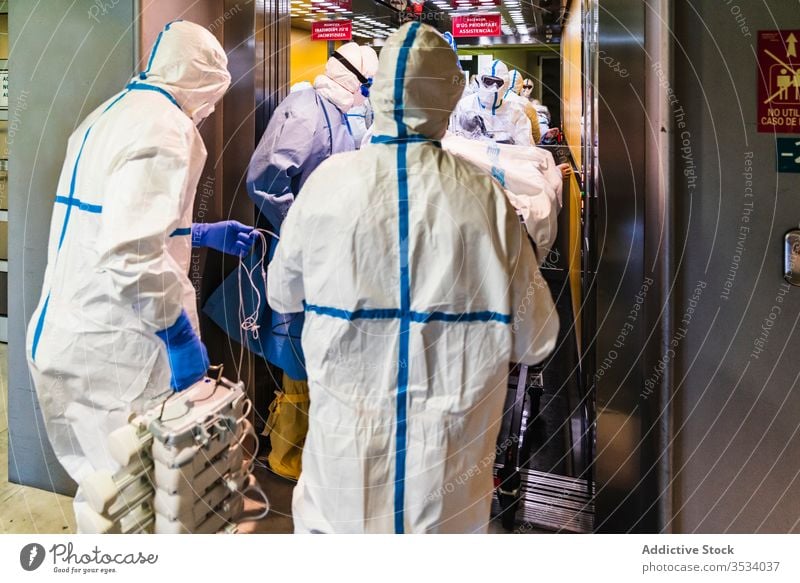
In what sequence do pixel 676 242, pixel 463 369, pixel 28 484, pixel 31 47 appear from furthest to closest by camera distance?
pixel 28 484
pixel 31 47
pixel 676 242
pixel 463 369

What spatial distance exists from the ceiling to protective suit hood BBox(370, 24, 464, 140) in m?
1.04

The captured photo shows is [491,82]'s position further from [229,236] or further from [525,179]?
[229,236]

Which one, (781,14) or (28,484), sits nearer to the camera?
(781,14)

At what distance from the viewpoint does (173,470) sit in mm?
1093

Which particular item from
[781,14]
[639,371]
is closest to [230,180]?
[639,371]

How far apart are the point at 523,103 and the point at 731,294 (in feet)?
9.16

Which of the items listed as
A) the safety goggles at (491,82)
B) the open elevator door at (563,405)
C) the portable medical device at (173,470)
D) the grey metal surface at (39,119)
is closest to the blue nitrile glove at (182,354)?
the portable medical device at (173,470)

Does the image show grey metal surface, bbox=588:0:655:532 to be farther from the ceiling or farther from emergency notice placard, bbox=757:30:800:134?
the ceiling

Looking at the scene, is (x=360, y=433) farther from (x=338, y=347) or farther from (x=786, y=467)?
(x=786, y=467)

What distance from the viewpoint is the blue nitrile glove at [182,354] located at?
1.32m

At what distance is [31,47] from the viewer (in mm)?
1696

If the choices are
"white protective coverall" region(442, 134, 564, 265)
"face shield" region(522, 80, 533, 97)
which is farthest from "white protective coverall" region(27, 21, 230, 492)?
"face shield" region(522, 80, 533, 97)

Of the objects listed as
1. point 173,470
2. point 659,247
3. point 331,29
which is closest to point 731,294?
point 659,247

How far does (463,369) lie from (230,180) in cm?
122
